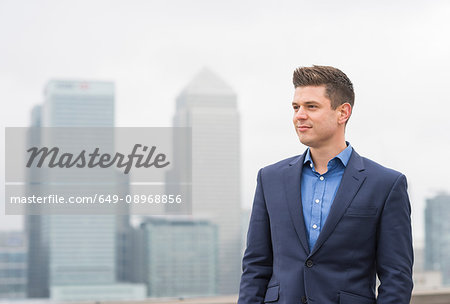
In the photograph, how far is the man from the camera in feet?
5.10

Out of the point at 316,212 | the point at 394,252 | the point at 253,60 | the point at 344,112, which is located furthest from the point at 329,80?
the point at 253,60

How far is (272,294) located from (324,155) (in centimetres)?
35

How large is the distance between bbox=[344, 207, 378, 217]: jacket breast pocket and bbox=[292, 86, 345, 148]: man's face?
181mm

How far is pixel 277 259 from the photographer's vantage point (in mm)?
1625

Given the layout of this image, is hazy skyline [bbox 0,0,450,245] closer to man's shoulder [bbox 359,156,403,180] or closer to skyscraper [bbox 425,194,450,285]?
skyscraper [bbox 425,194,450,285]

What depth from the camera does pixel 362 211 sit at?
1574mm

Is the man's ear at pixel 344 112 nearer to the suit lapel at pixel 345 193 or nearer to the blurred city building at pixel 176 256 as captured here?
the suit lapel at pixel 345 193

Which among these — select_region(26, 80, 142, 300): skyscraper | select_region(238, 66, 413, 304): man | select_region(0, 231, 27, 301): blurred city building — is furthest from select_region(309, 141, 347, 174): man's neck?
select_region(0, 231, 27, 301): blurred city building

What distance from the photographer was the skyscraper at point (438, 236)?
75562 millimetres

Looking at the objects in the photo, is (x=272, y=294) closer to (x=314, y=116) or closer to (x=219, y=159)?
(x=314, y=116)

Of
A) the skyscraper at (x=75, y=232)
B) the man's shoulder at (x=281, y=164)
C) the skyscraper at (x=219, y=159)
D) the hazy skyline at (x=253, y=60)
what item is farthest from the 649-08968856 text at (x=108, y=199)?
the man's shoulder at (x=281, y=164)

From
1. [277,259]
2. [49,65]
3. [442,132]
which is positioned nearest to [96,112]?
[49,65]

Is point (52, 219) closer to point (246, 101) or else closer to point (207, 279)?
point (207, 279)

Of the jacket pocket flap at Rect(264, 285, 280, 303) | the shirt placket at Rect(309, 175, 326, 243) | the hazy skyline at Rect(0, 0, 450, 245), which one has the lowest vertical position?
the jacket pocket flap at Rect(264, 285, 280, 303)
